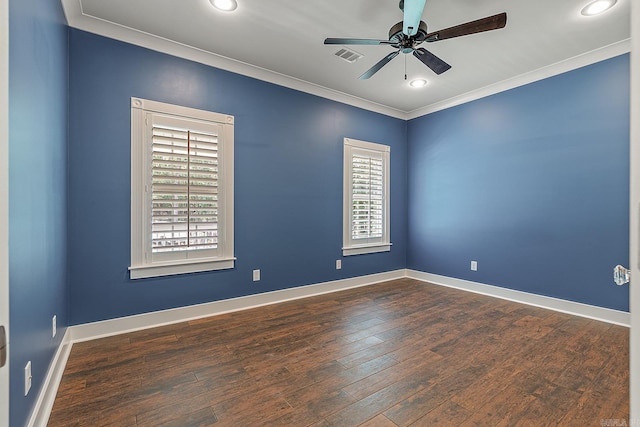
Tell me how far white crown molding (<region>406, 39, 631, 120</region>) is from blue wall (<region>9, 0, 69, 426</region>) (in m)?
4.52

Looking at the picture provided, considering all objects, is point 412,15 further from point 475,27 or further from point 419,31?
point 475,27

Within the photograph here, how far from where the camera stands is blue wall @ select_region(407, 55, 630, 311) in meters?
3.16

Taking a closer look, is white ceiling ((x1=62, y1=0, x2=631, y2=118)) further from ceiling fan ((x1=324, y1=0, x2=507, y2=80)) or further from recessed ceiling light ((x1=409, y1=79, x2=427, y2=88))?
ceiling fan ((x1=324, y1=0, x2=507, y2=80))

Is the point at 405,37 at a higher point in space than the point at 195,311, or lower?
higher

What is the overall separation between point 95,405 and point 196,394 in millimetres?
571

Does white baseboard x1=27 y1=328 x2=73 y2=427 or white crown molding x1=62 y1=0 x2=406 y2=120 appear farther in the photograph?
white crown molding x1=62 y1=0 x2=406 y2=120

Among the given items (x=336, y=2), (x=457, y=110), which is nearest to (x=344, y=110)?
(x=457, y=110)

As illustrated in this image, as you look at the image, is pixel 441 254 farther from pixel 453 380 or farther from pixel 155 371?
pixel 155 371

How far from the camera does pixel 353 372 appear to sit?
2.20m

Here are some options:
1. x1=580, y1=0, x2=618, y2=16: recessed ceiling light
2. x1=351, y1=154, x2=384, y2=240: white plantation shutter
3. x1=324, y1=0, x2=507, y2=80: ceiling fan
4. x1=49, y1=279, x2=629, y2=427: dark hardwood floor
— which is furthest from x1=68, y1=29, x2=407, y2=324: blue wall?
x1=580, y1=0, x2=618, y2=16: recessed ceiling light

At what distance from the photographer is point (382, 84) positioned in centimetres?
404

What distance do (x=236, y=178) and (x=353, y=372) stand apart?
91.0 inches

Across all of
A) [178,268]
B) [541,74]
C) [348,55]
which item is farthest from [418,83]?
[178,268]

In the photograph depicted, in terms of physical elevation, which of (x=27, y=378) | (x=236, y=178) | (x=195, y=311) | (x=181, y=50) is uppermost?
(x=181, y=50)
